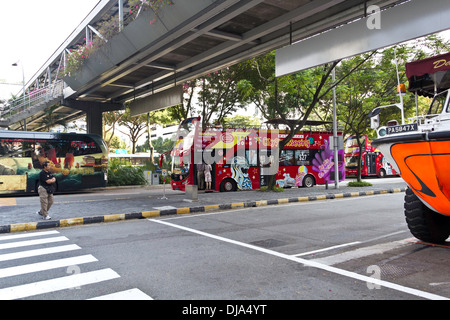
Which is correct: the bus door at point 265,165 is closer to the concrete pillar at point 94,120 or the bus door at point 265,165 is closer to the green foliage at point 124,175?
the green foliage at point 124,175

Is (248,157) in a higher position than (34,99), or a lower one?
lower

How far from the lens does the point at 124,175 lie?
78.4 feet

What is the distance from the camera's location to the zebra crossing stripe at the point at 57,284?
175 inches

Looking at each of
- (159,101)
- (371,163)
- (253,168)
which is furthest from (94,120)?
(371,163)

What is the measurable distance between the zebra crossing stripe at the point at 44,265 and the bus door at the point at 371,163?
106 ft

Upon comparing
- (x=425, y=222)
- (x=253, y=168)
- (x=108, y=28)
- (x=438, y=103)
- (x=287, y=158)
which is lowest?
(x=425, y=222)

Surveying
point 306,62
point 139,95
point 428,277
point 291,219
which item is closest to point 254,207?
point 291,219

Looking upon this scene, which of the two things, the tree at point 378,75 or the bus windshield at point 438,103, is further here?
the tree at point 378,75

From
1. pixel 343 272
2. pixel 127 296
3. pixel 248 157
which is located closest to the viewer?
pixel 127 296

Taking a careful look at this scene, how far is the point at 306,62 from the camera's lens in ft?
33.8

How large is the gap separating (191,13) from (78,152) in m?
12.8

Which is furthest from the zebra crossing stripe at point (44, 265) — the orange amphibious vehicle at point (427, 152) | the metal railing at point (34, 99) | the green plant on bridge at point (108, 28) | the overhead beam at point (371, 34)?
the metal railing at point (34, 99)

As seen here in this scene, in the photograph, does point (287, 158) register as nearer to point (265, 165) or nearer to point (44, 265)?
point (265, 165)

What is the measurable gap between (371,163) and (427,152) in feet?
101
